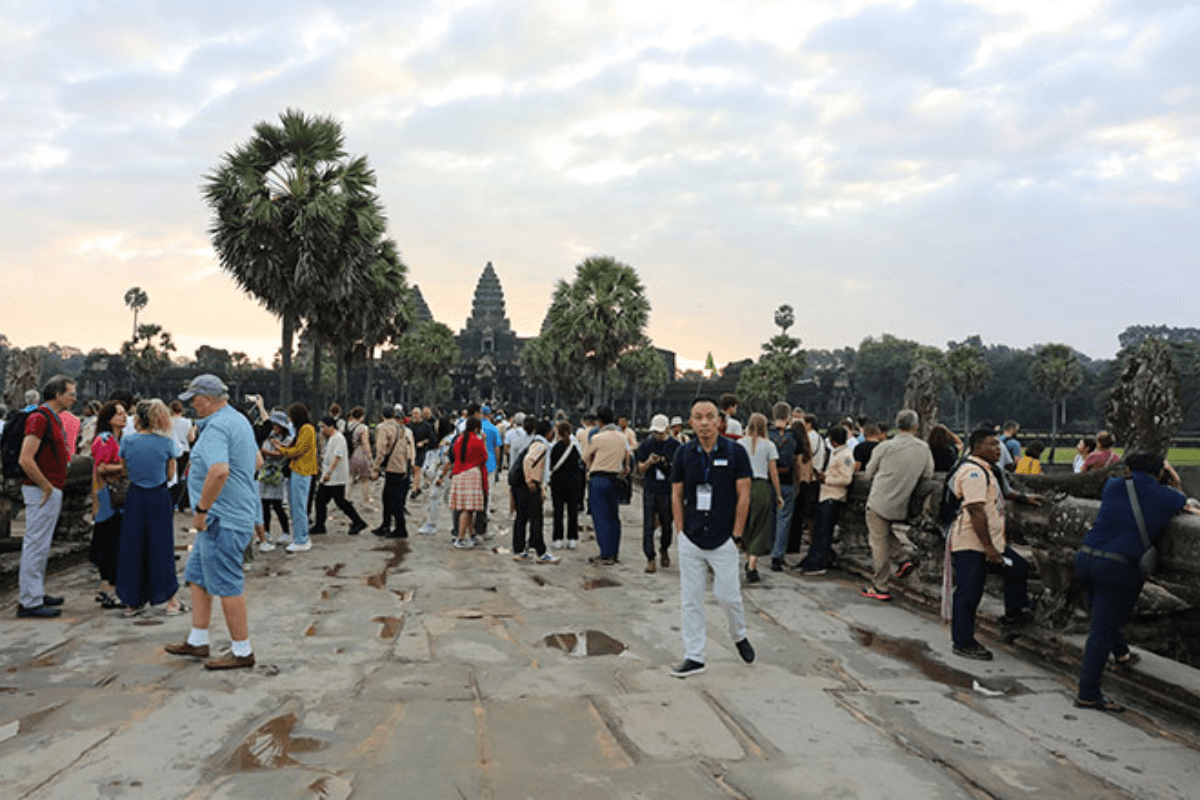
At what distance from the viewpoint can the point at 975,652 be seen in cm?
526

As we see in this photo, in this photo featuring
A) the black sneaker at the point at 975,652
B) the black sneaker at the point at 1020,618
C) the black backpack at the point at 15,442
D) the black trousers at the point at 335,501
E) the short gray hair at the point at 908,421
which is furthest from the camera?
the black trousers at the point at 335,501

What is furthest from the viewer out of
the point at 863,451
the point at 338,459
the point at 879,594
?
the point at 338,459

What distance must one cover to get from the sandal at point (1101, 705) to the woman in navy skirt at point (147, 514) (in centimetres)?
624

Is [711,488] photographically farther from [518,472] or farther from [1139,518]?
[518,472]

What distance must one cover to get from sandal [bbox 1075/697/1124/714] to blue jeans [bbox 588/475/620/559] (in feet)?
16.7

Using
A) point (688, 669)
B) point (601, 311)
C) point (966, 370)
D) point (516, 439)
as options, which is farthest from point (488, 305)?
point (688, 669)

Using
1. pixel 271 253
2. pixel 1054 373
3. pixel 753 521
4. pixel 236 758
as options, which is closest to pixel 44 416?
pixel 236 758

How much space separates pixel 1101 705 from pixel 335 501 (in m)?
8.76

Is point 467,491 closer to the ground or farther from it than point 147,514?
closer to the ground

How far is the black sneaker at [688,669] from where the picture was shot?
4742 millimetres

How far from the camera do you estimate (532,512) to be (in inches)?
352

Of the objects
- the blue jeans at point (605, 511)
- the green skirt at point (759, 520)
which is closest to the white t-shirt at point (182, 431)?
the blue jeans at point (605, 511)

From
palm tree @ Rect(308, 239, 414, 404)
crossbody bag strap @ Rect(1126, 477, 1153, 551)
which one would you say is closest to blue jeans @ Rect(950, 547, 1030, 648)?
crossbody bag strap @ Rect(1126, 477, 1153, 551)

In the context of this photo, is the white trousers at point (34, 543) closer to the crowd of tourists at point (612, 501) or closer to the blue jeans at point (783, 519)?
the crowd of tourists at point (612, 501)
